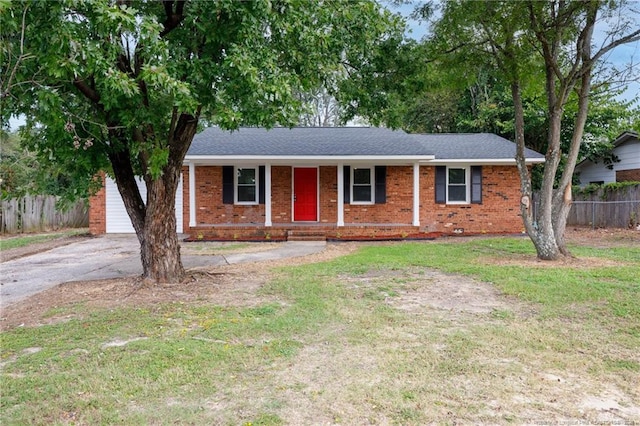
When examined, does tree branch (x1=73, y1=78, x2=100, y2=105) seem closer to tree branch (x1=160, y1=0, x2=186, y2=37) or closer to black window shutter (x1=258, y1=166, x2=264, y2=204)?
tree branch (x1=160, y1=0, x2=186, y2=37)

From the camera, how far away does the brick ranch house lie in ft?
45.2

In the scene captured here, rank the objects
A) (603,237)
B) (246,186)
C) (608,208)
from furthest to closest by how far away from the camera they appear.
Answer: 1. (608,208)
2. (246,186)
3. (603,237)

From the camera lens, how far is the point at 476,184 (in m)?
14.5

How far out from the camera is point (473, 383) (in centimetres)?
321

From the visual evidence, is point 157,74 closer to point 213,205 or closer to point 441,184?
point 213,205

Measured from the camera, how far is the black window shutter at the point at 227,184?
14.0 m

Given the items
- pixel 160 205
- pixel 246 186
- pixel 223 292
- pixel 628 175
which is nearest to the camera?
pixel 223 292

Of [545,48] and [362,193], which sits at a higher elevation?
[545,48]

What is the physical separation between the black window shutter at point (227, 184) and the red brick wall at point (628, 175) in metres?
17.0

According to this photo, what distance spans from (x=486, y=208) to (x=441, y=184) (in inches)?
70.5

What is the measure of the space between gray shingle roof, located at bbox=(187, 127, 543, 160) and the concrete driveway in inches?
127

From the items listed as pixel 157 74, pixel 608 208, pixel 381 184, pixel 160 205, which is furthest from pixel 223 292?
pixel 608 208

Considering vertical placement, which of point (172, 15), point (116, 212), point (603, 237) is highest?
point (172, 15)

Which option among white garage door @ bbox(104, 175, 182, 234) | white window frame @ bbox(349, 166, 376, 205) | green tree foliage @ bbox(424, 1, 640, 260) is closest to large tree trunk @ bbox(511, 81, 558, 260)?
green tree foliage @ bbox(424, 1, 640, 260)
